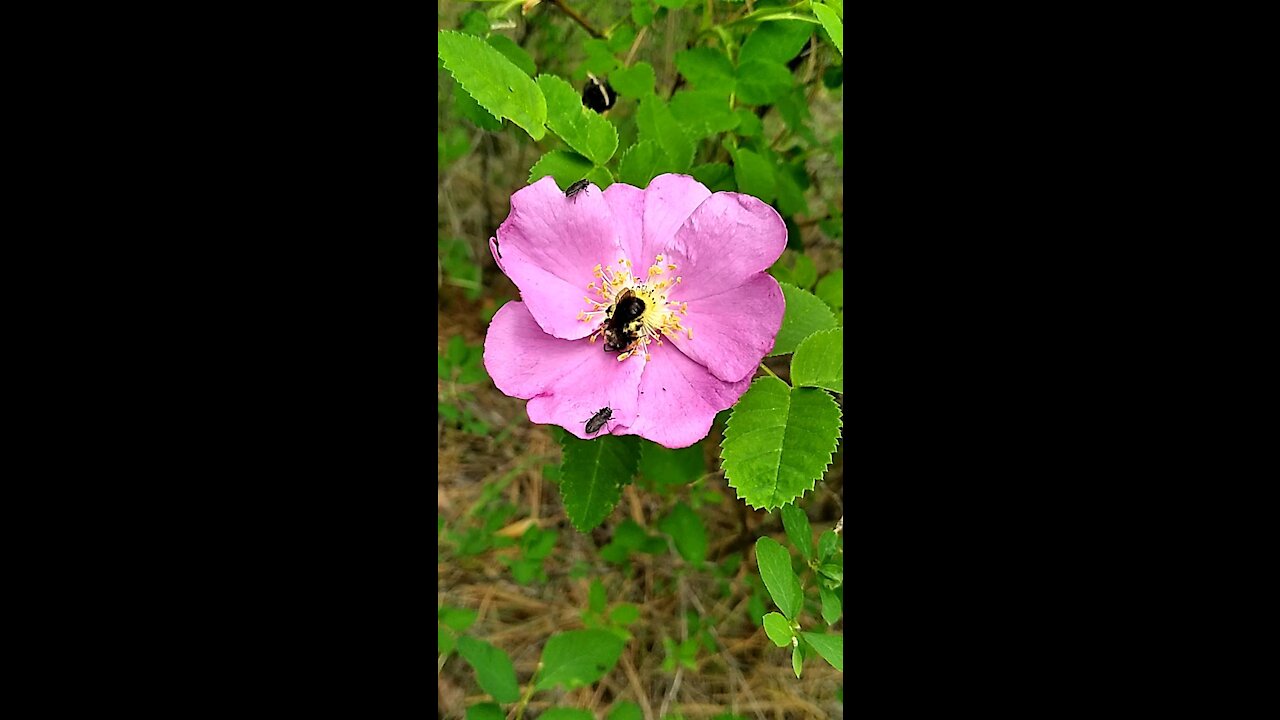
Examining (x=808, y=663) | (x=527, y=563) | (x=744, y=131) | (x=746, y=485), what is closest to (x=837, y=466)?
(x=808, y=663)

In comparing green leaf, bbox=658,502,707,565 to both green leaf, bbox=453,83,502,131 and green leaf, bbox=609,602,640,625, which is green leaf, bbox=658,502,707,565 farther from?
green leaf, bbox=453,83,502,131

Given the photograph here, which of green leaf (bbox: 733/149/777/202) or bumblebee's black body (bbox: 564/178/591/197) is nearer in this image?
bumblebee's black body (bbox: 564/178/591/197)

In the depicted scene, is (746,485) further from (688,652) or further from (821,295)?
(688,652)

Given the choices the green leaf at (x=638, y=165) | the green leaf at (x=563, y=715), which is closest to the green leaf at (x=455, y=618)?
the green leaf at (x=563, y=715)

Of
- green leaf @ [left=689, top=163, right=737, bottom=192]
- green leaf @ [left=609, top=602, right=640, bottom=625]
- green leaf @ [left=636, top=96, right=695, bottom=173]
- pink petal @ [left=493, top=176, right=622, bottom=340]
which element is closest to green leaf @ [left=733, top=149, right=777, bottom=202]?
green leaf @ [left=689, top=163, right=737, bottom=192]

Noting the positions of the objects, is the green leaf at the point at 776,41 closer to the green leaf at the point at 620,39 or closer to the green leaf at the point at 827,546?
the green leaf at the point at 620,39

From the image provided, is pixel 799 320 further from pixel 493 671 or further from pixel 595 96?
pixel 493 671
